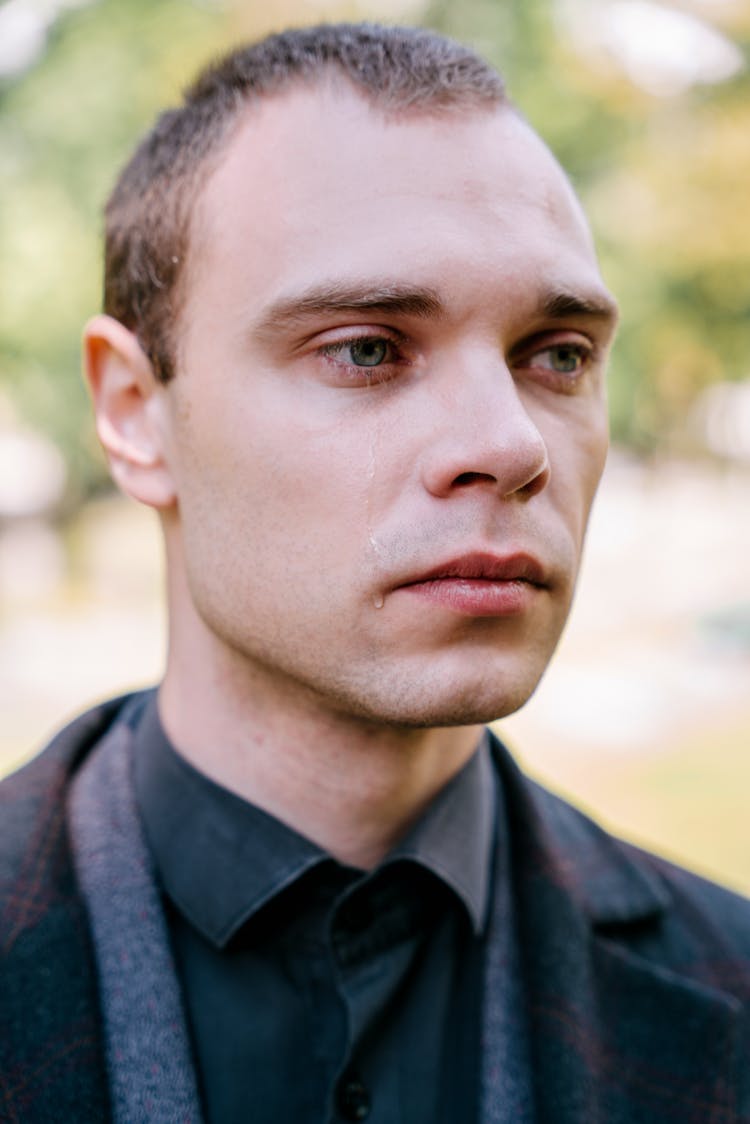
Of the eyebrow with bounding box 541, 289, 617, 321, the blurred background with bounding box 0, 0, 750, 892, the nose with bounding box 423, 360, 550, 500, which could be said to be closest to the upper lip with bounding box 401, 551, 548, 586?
the nose with bounding box 423, 360, 550, 500

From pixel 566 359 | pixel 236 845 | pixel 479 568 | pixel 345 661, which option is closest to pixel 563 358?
pixel 566 359

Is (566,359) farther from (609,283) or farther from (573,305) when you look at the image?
(609,283)

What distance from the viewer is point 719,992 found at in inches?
83.3

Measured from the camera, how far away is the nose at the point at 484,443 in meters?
1.73

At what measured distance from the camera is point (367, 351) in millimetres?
1856

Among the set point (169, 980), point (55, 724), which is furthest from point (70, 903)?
point (55, 724)

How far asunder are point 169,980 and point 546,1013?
71cm

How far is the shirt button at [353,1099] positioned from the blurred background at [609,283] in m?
6.07

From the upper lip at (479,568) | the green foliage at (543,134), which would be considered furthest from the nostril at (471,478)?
the green foliage at (543,134)

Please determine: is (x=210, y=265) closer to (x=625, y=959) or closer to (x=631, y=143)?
(x=625, y=959)

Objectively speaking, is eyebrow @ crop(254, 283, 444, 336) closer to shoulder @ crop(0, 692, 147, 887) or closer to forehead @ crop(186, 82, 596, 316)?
forehead @ crop(186, 82, 596, 316)

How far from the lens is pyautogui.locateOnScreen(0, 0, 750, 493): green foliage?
11422 mm

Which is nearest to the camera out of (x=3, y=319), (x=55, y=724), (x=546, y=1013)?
(x=546, y=1013)

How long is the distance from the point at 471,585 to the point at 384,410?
0.34m
